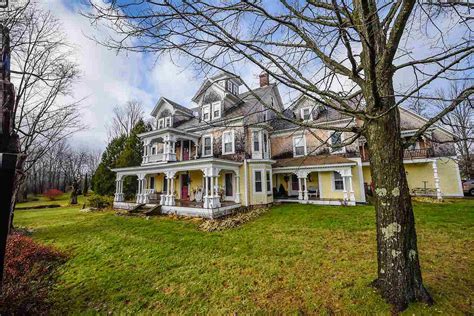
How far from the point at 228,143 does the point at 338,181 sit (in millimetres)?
8353

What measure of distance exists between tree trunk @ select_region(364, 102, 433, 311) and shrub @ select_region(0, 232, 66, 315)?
591 centimetres

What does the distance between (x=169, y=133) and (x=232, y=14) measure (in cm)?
1365

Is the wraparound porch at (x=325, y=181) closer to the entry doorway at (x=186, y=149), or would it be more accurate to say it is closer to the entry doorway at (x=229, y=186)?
the entry doorway at (x=229, y=186)

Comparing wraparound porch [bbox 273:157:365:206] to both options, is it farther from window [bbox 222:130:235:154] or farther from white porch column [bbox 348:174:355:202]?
window [bbox 222:130:235:154]

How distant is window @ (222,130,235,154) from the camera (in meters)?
15.0

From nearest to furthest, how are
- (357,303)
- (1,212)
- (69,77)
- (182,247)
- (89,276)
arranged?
(1,212), (357,303), (89,276), (182,247), (69,77)

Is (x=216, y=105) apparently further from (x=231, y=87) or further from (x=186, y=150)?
(x=186, y=150)

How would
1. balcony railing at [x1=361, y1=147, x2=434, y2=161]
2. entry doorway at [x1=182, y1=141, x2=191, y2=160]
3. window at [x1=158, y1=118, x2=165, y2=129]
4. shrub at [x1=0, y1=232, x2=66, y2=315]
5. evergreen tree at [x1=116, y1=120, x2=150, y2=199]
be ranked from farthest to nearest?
evergreen tree at [x1=116, y1=120, x2=150, y2=199] → window at [x1=158, y1=118, x2=165, y2=129] → entry doorway at [x1=182, y1=141, x2=191, y2=160] → balcony railing at [x1=361, y1=147, x2=434, y2=161] → shrub at [x1=0, y1=232, x2=66, y2=315]

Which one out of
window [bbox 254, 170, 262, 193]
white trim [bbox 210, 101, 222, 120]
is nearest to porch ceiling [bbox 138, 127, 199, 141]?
white trim [bbox 210, 101, 222, 120]

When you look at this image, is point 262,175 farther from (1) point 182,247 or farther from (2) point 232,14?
(2) point 232,14

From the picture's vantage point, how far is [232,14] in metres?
2.77

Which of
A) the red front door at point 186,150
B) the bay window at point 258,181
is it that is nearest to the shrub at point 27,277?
the bay window at point 258,181

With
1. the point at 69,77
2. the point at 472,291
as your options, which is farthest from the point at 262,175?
the point at 69,77

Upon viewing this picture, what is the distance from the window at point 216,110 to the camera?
16250 millimetres
